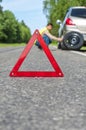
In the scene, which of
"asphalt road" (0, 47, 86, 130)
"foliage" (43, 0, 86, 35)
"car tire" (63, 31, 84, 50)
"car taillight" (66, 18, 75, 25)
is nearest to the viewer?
"asphalt road" (0, 47, 86, 130)

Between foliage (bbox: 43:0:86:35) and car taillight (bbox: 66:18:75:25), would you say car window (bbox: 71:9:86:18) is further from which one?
foliage (bbox: 43:0:86:35)

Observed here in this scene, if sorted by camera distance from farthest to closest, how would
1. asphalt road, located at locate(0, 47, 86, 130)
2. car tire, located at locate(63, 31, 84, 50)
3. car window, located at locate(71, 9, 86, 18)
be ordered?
car window, located at locate(71, 9, 86, 18) < car tire, located at locate(63, 31, 84, 50) < asphalt road, located at locate(0, 47, 86, 130)

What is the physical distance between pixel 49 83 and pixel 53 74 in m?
1.22

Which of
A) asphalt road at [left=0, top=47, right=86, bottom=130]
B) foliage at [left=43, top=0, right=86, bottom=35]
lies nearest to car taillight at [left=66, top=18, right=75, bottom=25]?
asphalt road at [left=0, top=47, right=86, bottom=130]

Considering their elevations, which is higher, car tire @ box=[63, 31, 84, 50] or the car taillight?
the car taillight

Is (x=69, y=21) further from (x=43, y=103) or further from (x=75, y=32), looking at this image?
(x=43, y=103)

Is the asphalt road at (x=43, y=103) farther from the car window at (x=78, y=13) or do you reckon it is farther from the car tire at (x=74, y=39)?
the car window at (x=78, y=13)

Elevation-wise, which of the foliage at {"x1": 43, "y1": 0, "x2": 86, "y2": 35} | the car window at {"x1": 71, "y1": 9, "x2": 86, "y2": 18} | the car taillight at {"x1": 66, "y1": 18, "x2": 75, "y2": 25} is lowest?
the foliage at {"x1": 43, "y1": 0, "x2": 86, "y2": 35}

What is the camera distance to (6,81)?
297 inches

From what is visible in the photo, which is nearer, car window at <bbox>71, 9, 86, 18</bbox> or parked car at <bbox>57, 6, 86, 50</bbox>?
parked car at <bbox>57, 6, 86, 50</bbox>

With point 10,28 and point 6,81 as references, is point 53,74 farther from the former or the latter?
point 10,28

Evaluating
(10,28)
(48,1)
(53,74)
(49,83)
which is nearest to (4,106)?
(49,83)

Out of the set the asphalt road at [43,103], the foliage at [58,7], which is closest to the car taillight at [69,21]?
the asphalt road at [43,103]

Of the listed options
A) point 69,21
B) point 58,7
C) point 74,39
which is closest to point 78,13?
point 69,21
